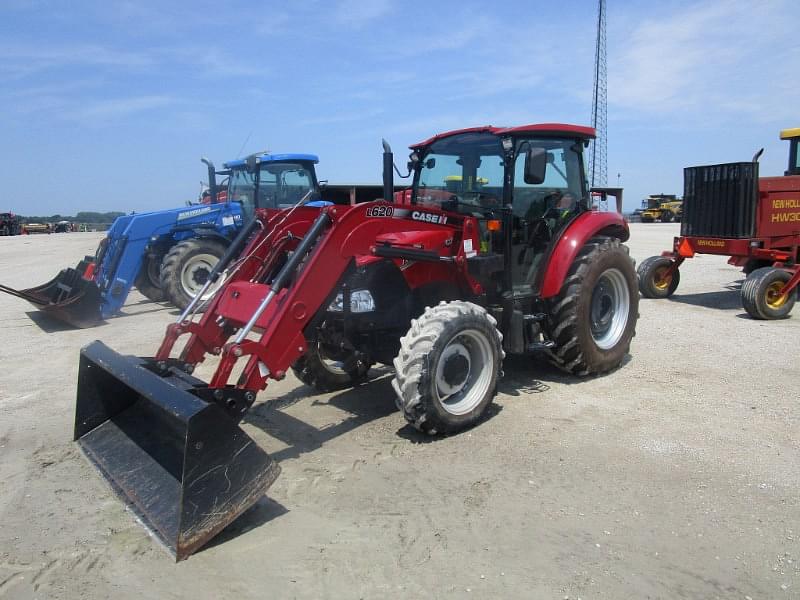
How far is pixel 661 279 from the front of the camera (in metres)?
10.4

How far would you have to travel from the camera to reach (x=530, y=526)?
3.29 meters

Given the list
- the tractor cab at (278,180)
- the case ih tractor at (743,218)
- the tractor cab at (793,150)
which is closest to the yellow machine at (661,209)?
the tractor cab at (793,150)

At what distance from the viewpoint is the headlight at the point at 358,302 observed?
481cm

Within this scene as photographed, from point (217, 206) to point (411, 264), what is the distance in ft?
23.7

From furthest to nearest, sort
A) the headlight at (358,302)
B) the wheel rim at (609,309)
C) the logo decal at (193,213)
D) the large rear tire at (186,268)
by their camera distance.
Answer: the logo decal at (193,213) → the large rear tire at (186,268) → the wheel rim at (609,309) → the headlight at (358,302)

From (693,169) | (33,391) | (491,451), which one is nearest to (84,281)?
(33,391)

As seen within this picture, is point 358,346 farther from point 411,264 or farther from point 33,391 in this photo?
point 33,391

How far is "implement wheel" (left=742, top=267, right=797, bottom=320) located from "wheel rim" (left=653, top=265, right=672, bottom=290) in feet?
6.16

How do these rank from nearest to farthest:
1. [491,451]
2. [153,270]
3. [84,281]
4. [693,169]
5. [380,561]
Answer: [380,561] < [491,451] < [84,281] < [693,169] < [153,270]

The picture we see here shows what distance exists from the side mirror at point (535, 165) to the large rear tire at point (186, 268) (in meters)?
6.50

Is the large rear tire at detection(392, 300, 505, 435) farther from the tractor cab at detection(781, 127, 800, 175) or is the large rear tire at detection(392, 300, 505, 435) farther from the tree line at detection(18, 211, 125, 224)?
the tree line at detection(18, 211, 125, 224)

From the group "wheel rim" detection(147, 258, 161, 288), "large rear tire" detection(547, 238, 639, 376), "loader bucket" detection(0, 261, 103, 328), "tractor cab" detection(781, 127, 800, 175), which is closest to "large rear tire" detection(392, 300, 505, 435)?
"large rear tire" detection(547, 238, 639, 376)

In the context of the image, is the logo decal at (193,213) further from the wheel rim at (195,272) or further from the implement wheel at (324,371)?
the implement wheel at (324,371)

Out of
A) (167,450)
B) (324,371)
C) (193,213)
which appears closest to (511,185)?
(324,371)
